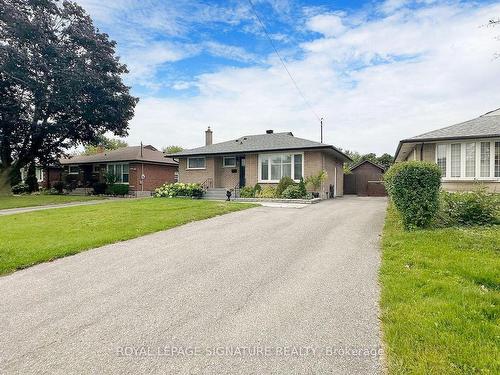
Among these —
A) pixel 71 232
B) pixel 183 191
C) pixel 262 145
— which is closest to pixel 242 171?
pixel 262 145

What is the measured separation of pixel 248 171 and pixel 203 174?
3.91 metres

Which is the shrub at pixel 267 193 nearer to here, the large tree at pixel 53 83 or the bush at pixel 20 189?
the large tree at pixel 53 83

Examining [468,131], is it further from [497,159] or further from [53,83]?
[53,83]

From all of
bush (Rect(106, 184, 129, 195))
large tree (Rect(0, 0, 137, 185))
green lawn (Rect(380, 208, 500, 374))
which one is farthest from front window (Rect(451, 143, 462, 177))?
bush (Rect(106, 184, 129, 195))

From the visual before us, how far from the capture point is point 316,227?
30.6ft

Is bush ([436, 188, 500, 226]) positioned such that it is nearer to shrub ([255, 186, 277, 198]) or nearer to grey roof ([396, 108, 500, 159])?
grey roof ([396, 108, 500, 159])

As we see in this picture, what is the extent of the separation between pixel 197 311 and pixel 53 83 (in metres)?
23.1

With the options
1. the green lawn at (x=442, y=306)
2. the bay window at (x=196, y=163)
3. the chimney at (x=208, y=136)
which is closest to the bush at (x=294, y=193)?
the bay window at (x=196, y=163)

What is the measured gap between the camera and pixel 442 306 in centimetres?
346

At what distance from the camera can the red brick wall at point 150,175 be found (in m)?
25.5

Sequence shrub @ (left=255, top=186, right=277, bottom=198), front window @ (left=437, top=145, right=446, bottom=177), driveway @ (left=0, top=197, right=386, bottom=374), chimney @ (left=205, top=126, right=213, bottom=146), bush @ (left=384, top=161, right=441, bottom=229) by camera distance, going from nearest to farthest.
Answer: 1. driveway @ (left=0, top=197, right=386, bottom=374)
2. bush @ (left=384, top=161, right=441, bottom=229)
3. front window @ (left=437, top=145, right=446, bottom=177)
4. shrub @ (left=255, top=186, right=277, bottom=198)
5. chimney @ (left=205, top=126, right=213, bottom=146)

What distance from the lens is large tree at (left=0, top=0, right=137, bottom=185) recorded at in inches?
784

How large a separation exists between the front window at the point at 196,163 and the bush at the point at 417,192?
16514 millimetres

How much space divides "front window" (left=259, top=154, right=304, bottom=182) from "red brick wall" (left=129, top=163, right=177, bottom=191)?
37.5ft
